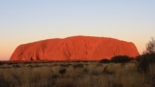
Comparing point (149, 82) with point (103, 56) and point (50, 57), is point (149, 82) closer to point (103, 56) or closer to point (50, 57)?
point (103, 56)

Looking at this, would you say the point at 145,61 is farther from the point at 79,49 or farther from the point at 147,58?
the point at 79,49

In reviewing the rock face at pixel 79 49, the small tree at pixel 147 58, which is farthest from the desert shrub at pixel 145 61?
the rock face at pixel 79 49

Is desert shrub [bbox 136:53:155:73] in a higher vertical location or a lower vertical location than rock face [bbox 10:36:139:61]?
lower

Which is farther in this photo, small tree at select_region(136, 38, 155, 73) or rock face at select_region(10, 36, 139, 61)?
rock face at select_region(10, 36, 139, 61)

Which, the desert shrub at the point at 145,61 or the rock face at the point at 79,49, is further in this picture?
the rock face at the point at 79,49

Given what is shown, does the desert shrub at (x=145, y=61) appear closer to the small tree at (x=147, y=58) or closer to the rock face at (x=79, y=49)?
the small tree at (x=147, y=58)

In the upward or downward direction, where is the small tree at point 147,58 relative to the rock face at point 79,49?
downward

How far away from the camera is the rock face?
106m

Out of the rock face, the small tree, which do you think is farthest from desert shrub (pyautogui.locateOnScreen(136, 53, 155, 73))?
the rock face

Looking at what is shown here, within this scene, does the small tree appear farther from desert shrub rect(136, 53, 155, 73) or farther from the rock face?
the rock face

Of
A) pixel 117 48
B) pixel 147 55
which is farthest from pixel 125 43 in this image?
pixel 147 55

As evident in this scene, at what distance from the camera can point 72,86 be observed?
10.6 metres

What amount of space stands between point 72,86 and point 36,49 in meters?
105

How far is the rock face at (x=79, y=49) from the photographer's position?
349ft
